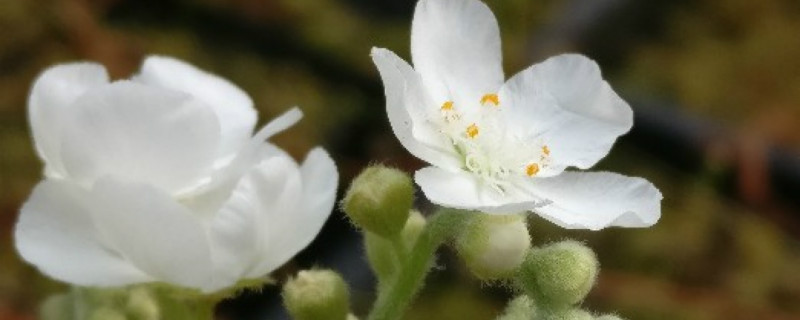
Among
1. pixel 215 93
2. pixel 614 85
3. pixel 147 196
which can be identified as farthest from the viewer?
pixel 614 85

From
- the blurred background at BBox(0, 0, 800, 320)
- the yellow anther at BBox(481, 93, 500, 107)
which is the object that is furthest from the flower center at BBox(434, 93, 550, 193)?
the blurred background at BBox(0, 0, 800, 320)

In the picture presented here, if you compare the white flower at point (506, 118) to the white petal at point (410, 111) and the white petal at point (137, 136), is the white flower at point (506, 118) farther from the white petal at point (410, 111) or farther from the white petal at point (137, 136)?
the white petal at point (137, 136)

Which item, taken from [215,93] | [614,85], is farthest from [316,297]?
[614,85]

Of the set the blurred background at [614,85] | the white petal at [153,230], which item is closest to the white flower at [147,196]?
the white petal at [153,230]

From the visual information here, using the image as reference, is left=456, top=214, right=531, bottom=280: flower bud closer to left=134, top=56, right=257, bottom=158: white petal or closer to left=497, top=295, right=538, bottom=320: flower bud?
left=497, top=295, right=538, bottom=320: flower bud

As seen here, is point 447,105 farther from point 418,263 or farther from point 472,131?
point 418,263

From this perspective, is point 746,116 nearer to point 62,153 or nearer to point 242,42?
point 242,42
